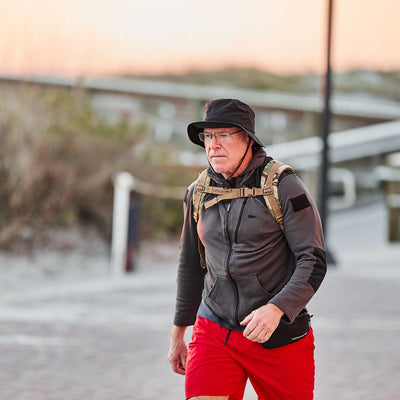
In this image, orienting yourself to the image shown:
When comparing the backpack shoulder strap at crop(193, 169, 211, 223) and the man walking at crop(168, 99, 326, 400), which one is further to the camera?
the backpack shoulder strap at crop(193, 169, 211, 223)

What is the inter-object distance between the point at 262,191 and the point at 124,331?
4336 millimetres

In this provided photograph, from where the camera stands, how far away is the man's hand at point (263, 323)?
297 centimetres

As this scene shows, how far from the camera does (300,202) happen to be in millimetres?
3086

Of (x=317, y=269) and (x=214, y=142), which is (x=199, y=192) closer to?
(x=214, y=142)

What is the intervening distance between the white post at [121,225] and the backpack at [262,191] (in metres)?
8.29

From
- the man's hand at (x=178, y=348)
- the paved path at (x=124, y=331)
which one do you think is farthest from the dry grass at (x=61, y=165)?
the man's hand at (x=178, y=348)

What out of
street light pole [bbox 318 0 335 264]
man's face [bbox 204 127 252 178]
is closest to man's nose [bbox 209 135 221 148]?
man's face [bbox 204 127 252 178]

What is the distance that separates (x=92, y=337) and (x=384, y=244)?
11297 millimetres

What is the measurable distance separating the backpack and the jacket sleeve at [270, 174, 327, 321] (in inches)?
1.1

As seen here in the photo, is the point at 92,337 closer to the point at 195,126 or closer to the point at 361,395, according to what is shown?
the point at 361,395

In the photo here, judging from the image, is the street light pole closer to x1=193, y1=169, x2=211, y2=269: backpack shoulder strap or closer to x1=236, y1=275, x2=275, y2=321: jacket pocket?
x1=193, y1=169, x2=211, y2=269: backpack shoulder strap

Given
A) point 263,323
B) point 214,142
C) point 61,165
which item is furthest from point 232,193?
point 61,165

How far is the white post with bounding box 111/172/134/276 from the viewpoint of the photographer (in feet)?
38.0

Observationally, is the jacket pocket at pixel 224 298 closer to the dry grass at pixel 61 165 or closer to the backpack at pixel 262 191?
the backpack at pixel 262 191
